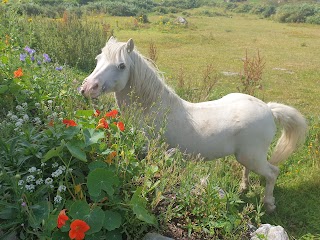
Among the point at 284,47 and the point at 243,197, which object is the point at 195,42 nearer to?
the point at 284,47

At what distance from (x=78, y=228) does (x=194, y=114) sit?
2.20 m

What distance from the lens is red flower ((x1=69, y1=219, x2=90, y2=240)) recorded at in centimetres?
167

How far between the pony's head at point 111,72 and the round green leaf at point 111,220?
4.72ft

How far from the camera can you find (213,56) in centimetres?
1406

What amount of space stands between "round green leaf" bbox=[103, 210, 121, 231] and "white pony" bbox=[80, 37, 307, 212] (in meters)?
1.55

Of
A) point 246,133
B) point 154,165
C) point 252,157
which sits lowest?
point 252,157

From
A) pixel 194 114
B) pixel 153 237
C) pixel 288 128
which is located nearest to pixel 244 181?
pixel 288 128

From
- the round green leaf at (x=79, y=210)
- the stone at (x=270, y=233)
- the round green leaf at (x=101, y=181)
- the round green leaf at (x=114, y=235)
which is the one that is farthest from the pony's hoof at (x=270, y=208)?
the round green leaf at (x=79, y=210)

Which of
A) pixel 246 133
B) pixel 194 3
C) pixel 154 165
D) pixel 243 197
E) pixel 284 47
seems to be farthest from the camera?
pixel 194 3

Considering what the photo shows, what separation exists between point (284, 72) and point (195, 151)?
30.1 feet

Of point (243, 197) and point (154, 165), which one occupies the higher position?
point (154, 165)

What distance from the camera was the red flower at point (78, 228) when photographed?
167 centimetres

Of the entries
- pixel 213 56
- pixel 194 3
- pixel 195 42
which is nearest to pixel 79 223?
pixel 213 56

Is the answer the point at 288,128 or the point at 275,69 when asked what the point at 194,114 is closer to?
the point at 288,128
